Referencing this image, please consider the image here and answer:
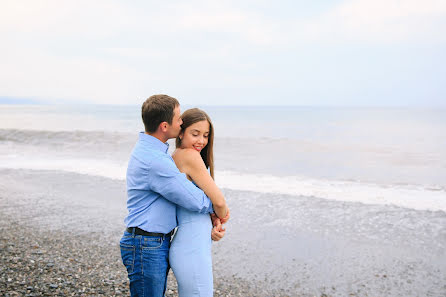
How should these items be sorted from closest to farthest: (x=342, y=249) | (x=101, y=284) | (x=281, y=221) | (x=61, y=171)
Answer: (x=101, y=284) → (x=342, y=249) → (x=281, y=221) → (x=61, y=171)

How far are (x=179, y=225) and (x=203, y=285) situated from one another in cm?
43

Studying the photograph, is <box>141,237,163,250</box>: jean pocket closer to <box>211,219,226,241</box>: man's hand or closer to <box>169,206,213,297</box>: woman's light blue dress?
<box>169,206,213,297</box>: woman's light blue dress

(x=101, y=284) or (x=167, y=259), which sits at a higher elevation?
(x=167, y=259)

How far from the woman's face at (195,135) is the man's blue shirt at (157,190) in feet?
0.76

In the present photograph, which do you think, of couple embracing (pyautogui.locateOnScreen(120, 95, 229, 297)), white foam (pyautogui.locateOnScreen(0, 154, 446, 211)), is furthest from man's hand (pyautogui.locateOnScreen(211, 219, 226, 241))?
white foam (pyautogui.locateOnScreen(0, 154, 446, 211))

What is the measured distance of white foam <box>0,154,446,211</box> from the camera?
33.8 feet

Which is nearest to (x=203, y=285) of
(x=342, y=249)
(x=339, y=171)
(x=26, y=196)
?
(x=342, y=249)

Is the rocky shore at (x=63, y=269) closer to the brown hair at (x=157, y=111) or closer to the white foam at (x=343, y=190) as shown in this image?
the brown hair at (x=157, y=111)

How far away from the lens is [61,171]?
13719mm

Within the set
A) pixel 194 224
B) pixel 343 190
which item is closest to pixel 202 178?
pixel 194 224

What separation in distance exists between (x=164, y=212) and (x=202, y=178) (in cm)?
35

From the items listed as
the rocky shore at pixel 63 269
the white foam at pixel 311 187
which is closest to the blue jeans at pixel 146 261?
the rocky shore at pixel 63 269

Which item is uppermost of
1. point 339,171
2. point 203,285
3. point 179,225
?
point 179,225

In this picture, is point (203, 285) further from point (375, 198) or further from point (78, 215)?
point (375, 198)
